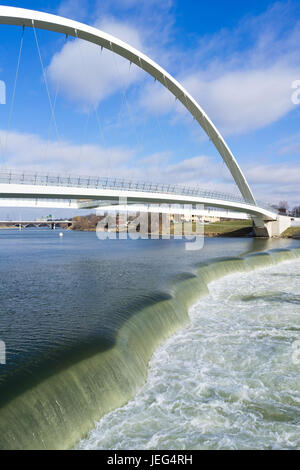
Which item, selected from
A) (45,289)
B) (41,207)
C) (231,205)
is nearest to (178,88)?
(231,205)

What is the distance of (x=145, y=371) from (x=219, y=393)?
4.29 ft

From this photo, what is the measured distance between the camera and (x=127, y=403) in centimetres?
457

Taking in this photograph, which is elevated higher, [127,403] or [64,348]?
[64,348]

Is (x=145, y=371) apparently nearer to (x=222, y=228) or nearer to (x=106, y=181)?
(x=106, y=181)

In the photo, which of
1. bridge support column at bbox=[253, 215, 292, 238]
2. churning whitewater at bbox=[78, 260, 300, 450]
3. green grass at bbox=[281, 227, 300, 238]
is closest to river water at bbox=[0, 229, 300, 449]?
churning whitewater at bbox=[78, 260, 300, 450]

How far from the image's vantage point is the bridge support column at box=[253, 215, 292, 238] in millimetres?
46406

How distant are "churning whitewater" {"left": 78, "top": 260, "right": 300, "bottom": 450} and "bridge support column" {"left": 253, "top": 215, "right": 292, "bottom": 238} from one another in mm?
40316

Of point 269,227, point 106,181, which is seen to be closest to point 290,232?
point 269,227

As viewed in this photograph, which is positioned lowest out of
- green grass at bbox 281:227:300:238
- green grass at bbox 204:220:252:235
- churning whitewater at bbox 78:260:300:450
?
churning whitewater at bbox 78:260:300:450

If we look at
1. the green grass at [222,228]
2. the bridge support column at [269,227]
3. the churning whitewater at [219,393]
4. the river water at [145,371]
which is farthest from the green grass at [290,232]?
the churning whitewater at [219,393]

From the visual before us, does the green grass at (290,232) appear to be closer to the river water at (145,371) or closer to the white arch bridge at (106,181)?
the white arch bridge at (106,181)

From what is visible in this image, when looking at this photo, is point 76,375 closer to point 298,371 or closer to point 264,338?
point 298,371

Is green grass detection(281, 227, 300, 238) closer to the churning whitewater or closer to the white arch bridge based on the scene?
the white arch bridge
